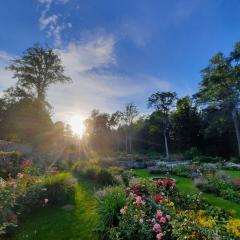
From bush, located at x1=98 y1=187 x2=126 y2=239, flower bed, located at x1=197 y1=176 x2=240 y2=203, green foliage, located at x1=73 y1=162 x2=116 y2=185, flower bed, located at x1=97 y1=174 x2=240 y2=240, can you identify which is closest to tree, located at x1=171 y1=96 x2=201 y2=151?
green foliage, located at x1=73 y1=162 x2=116 y2=185

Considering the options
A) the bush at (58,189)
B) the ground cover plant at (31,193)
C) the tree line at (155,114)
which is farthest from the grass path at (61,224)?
the tree line at (155,114)

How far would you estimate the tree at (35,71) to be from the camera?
27.1 meters

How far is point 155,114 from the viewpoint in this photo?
39500mm

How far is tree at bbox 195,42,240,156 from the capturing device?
90.5ft

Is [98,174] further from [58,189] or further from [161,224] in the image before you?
[161,224]

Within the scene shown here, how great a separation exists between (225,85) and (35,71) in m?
19.7

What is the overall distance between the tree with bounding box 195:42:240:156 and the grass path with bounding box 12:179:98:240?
23222mm

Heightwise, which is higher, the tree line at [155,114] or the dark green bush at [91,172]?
the tree line at [155,114]

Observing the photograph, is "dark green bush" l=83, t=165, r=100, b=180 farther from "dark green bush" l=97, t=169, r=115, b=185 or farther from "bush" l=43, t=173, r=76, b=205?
"bush" l=43, t=173, r=76, b=205

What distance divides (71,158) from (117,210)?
17614 millimetres

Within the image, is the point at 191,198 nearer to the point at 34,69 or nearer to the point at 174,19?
the point at 174,19

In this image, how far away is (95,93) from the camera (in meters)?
14.4

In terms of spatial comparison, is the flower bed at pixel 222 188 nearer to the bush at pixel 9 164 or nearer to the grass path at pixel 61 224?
the grass path at pixel 61 224

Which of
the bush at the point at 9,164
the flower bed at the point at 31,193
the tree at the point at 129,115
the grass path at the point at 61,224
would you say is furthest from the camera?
the tree at the point at 129,115
